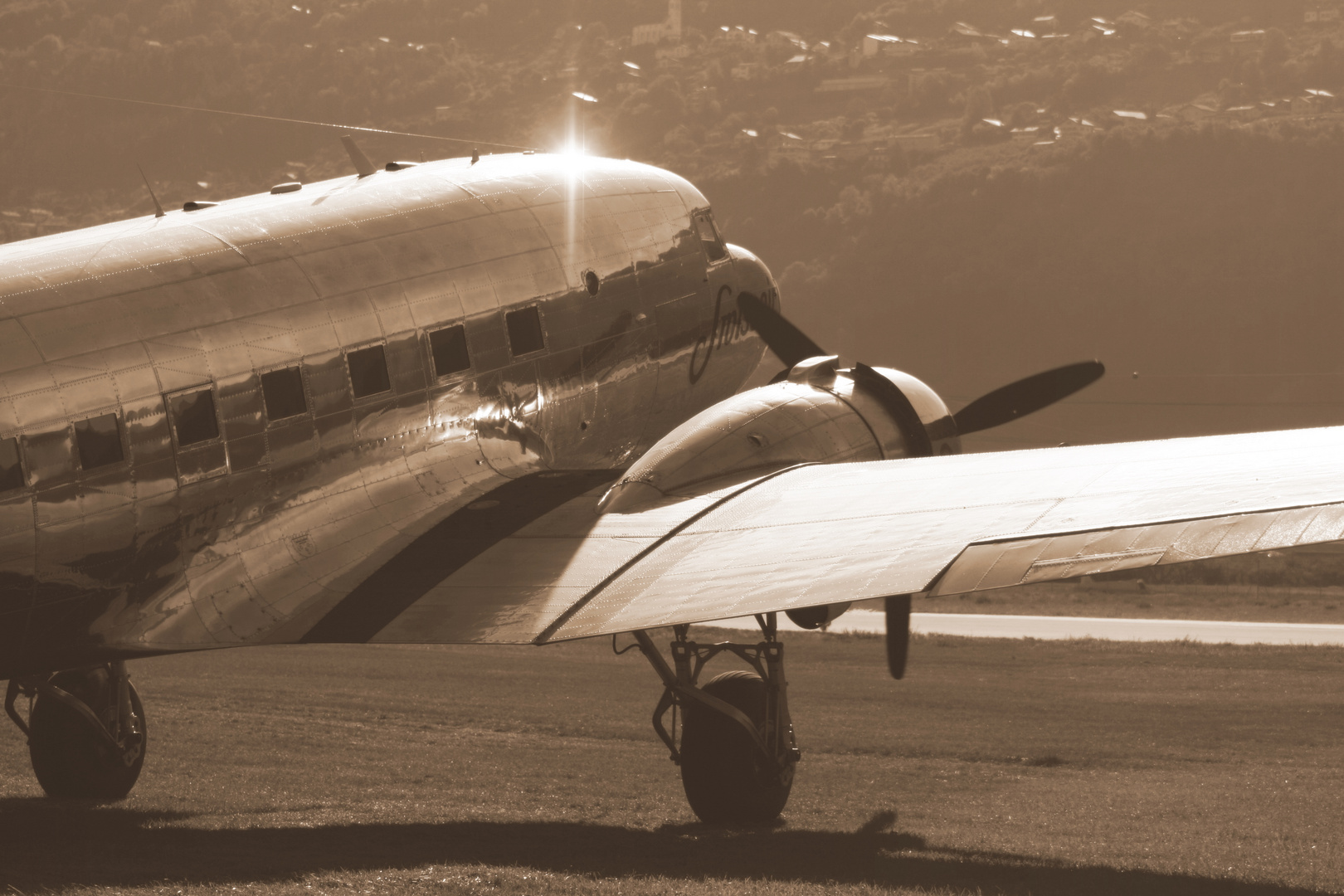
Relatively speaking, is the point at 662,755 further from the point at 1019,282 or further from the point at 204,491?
the point at 1019,282

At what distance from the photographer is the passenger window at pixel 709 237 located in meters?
19.7

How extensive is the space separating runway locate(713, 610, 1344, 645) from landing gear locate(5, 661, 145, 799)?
32.9 m

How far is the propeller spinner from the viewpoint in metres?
13.5

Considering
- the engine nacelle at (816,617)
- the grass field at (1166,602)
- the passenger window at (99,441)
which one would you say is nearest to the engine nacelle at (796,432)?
the engine nacelle at (816,617)

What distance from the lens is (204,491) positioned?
1244cm

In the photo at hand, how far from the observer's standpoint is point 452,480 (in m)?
14.6

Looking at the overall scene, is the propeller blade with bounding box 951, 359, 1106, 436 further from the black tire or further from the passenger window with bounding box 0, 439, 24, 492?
the passenger window with bounding box 0, 439, 24, 492

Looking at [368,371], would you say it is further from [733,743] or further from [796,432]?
[733,743]

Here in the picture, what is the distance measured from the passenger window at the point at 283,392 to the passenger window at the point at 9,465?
2283 millimetres

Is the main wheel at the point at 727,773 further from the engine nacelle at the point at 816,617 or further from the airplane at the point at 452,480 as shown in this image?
the engine nacelle at the point at 816,617

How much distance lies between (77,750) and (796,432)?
788 centimetres

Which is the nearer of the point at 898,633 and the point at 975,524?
the point at 975,524

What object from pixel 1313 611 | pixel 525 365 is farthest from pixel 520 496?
pixel 1313 611

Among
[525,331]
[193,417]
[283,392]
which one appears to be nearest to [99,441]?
[193,417]
